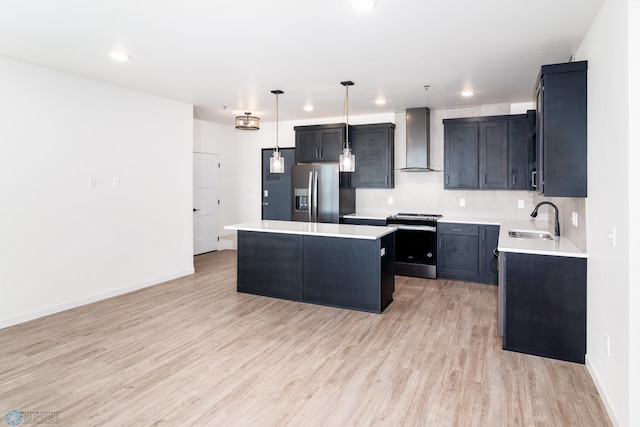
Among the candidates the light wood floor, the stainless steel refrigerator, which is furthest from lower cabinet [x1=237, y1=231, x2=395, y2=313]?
the stainless steel refrigerator

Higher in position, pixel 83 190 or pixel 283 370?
pixel 83 190

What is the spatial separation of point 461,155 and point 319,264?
287 cm

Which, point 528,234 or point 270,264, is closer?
point 528,234

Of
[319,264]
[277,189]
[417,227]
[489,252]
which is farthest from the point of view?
[277,189]

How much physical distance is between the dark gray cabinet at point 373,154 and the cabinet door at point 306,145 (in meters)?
0.66

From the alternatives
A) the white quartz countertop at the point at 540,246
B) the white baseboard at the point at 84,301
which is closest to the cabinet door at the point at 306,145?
the white baseboard at the point at 84,301

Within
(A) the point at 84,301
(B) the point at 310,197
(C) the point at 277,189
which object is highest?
(C) the point at 277,189

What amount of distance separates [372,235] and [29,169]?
3579 mm

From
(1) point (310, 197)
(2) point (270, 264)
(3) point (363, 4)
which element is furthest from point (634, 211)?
(1) point (310, 197)

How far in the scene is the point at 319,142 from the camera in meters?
6.57

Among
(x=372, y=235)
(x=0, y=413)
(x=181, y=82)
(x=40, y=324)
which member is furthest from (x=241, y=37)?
(x=40, y=324)

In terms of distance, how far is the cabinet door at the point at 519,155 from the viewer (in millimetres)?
5277

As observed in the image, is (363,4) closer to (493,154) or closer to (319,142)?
(493,154)

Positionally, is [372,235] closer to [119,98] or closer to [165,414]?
[165,414]
